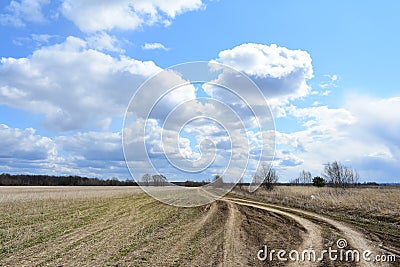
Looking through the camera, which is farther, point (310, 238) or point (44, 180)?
point (44, 180)

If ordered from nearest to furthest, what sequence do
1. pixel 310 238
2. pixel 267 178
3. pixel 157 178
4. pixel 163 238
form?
pixel 310 238 → pixel 163 238 → pixel 157 178 → pixel 267 178

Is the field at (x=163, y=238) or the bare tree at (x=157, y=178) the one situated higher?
the bare tree at (x=157, y=178)

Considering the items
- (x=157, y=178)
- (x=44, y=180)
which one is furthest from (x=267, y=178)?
(x=44, y=180)

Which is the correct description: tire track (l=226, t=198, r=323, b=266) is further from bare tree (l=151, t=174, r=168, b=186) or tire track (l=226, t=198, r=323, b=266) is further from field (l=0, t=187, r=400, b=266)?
bare tree (l=151, t=174, r=168, b=186)

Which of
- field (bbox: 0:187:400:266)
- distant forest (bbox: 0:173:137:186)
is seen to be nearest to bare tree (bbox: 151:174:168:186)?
field (bbox: 0:187:400:266)

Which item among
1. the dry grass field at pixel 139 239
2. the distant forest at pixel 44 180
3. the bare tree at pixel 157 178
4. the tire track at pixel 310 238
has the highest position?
the bare tree at pixel 157 178

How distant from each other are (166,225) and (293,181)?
481ft

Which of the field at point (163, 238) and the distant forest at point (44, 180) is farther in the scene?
the distant forest at point (44, 180)

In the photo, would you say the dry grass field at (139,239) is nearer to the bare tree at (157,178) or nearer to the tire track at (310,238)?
the tire track at (310,238)

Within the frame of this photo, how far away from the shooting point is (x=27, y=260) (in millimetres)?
9180

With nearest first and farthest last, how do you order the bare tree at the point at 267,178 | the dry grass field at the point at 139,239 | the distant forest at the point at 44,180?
the dry grass field at the point at 139,239
the bare tree at the point at 267,178
the distant forest at the point at 44,180

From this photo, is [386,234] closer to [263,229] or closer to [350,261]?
[263,229]

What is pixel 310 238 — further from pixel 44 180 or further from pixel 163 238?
pixel 44 180

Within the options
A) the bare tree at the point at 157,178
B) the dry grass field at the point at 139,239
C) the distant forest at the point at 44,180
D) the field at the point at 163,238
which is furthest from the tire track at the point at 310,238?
the distant forest at the point at 44,180
